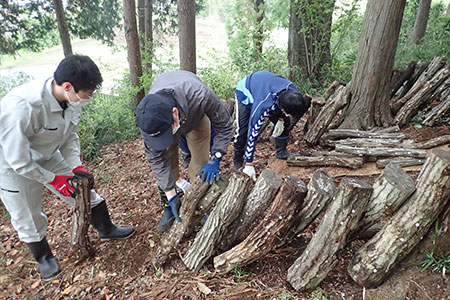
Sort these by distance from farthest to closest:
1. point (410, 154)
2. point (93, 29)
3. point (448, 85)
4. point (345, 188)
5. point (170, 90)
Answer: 1. point (93, 29)
2. point (448, 85)
3. point (410, 154)
4. point (170, 90)
5. point (345, 188)

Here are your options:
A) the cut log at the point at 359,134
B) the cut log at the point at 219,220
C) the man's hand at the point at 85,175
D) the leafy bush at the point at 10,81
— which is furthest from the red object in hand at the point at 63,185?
the leafy bush at the point at 10,81

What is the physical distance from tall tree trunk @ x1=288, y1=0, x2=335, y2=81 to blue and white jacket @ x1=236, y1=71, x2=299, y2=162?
13.0 ft

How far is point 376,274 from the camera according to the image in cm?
176

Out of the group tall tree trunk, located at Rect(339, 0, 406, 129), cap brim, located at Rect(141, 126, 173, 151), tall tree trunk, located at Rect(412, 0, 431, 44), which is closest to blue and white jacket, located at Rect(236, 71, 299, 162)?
cap brim, located at Rect(141, 126, 173, 151)

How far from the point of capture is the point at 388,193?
1713mm

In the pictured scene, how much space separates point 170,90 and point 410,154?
329cm

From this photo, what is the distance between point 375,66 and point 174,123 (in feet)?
12.0

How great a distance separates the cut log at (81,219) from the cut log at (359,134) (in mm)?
3636

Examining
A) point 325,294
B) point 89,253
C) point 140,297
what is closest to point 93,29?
point 89,253

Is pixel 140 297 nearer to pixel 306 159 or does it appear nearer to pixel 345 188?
pixel 345 188

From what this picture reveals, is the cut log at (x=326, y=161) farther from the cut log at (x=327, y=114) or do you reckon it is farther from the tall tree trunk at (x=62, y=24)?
the tall tree trunk at (x=62, y=24)

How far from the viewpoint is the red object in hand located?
2.19m

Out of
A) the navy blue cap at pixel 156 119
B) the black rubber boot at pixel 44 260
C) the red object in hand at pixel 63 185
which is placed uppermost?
the navy blue cap at pixel 156 119

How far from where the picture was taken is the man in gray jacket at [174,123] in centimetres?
192
